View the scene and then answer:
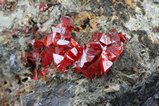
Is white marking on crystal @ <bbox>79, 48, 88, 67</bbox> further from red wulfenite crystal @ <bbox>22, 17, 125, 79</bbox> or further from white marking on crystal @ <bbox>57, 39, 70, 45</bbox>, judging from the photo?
white marking on crystal @ <bbox>57, 39, 70, 45</bbox>

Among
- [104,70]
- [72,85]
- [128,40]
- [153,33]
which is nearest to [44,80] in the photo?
[72,85]

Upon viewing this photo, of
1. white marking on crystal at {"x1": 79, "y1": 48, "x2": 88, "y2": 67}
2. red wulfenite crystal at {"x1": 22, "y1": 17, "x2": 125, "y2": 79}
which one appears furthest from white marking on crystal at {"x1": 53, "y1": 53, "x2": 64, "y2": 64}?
white marking on crystal at {"x1": 79, "y1": 48, "x2": 88, "y2": 67}

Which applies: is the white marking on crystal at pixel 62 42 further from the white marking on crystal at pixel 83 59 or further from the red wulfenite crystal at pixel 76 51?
the white marking on crystal at pixel 83 59

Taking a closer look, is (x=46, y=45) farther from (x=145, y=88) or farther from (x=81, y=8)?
(x=145, y=88)

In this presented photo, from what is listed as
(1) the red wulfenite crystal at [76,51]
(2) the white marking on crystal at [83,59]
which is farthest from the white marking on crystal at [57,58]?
(2) the white marking on crystal at [83,59]

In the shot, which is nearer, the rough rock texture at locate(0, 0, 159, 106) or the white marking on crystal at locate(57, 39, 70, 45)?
the rough rock texture at locate(0, 0, 159, 106)
